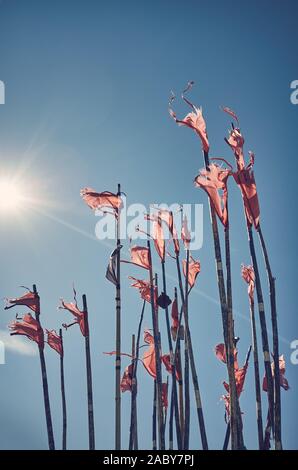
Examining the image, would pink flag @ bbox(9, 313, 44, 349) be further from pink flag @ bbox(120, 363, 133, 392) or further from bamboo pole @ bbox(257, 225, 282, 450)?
bamboo pole @ bbox(257, 225, 282, 450)

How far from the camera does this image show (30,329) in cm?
1298

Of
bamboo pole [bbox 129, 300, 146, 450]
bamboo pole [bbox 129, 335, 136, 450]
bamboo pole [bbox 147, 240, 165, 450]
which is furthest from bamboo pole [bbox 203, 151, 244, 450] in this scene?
bamboo pole [bbox 129, 335, 136, 450]

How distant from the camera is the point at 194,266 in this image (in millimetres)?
11672

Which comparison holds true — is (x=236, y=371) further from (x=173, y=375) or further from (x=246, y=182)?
(x=246, y=182)

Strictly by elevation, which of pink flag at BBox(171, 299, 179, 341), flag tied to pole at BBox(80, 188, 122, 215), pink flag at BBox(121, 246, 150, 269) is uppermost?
flag tied to pole at BBox(80, 188, 122, 215)

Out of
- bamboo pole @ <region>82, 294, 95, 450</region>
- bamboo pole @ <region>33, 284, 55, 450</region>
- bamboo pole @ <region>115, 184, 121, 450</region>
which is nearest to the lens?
bamboo pole @ <region>115, 184, 121, 450</region>

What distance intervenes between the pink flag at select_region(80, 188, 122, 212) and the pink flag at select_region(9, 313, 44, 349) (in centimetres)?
298

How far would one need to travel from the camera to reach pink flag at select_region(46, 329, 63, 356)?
13961mm

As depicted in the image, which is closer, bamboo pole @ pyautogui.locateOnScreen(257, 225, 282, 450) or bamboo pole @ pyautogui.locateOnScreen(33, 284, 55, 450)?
bamboo pole @ pyautogui.locateOnScreen(257, 225, 282, 450)

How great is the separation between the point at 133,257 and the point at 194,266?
147 cm

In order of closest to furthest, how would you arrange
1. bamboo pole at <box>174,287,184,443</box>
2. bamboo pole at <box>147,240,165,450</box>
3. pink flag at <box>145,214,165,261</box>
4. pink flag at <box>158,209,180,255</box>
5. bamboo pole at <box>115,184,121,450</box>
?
bamboo pole at <box>115,184,121,450</box>
bamboo pole at <box>174,287,184,443</box>
bamboo pole at <box>147,240,165,450</box>
pink flag at <box>158,209,180,255</box>
pink flag at <box>145,214,165,261</box>

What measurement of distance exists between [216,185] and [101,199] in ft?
11.0
